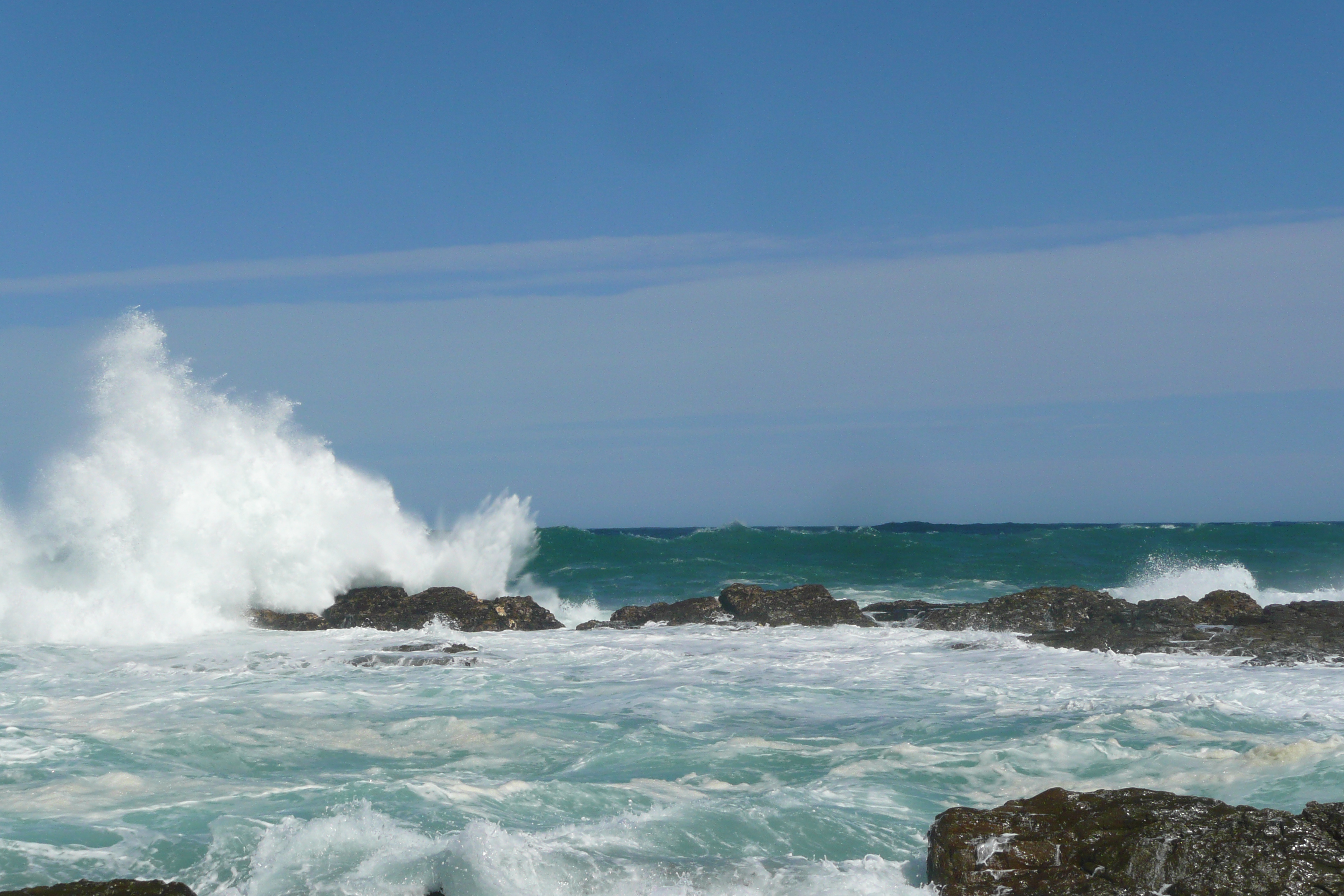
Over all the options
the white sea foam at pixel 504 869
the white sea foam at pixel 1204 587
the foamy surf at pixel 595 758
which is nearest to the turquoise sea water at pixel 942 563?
the white sea foam at pixel 1204 587

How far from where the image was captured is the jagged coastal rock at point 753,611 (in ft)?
51.9

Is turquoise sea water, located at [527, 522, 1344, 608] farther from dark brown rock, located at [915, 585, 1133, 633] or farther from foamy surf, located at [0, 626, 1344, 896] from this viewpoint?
foamy surf, located at [0, 626, 1344, 896]

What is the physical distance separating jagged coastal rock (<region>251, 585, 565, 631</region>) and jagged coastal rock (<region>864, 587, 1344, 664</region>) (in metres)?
5.21

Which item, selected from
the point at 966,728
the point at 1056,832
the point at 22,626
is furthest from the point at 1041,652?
the point at 22,626

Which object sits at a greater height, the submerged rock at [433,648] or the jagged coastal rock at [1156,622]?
the jagged coastal rock at [1156,622]

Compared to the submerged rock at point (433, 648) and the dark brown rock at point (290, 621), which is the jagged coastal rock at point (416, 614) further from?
the submerged rock at point (433, 648)

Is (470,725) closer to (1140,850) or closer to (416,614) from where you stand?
(1140,850)

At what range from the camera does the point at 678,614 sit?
16250 mm

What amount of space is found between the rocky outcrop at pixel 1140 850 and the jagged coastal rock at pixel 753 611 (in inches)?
422

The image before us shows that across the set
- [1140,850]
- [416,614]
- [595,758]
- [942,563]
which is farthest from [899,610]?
[942,563]

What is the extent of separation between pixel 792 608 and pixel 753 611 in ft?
1.87

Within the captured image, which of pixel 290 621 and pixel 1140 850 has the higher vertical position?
pixel 1140 850

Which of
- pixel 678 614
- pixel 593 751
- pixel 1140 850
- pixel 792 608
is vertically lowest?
pixel 593 751

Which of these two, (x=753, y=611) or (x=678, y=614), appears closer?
(x=753, y=611)
